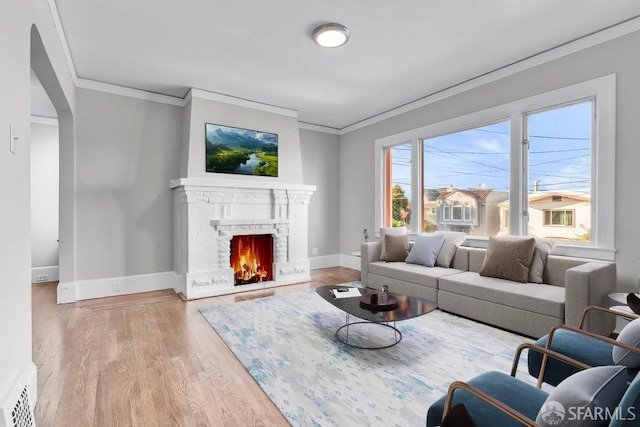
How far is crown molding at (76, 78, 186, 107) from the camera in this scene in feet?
13.9

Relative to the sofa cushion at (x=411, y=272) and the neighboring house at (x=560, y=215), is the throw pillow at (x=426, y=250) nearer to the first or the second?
the sofa cushion at (x=411, y=272)

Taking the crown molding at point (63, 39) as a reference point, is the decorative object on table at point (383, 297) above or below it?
below

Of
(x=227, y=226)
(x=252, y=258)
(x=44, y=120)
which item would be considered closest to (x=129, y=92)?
(x=44, y=120)

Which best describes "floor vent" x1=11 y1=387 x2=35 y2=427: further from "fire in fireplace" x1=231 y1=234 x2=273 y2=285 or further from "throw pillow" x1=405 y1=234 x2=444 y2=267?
"throw pillow" x1=405 y1=234 x2=444 y2=267

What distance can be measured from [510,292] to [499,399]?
6.77 feet

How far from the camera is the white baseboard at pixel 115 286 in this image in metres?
4.11

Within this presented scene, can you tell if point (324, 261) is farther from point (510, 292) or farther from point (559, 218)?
point (559, 218)

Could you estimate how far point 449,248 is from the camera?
4.28 meters

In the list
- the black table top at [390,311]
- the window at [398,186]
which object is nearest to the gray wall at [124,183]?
the black table top at [390,311]

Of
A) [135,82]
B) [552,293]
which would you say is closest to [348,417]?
[552,293]

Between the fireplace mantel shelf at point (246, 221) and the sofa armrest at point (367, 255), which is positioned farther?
the sofa armrest at point (367, 255)

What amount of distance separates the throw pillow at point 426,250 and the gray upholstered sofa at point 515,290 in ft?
0.36

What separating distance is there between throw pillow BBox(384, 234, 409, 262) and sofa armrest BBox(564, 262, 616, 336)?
7.06 feet

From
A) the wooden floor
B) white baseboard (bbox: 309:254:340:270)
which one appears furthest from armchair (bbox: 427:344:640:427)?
white baseboard (bbox: 309:254:340:270)
